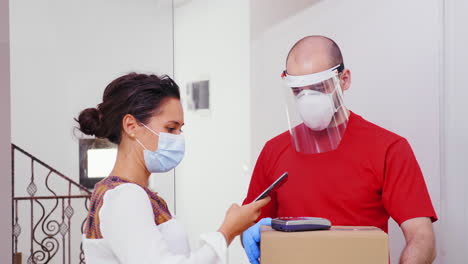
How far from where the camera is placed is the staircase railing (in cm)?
396

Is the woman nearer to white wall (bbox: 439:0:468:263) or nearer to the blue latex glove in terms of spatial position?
the blue latex glove

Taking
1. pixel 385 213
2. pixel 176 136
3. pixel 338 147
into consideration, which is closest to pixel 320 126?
pixel 338 147

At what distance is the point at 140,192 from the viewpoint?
1.19 m

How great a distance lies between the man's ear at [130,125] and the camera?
4.42 feet

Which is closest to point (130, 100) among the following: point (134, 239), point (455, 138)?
point (134, 239)

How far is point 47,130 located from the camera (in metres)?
3.92

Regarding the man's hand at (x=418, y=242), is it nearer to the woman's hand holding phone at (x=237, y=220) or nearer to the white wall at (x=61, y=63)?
the woman's hand holding phone at (x=237, y=220)

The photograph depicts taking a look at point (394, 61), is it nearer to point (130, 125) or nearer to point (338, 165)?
point (338, 165)

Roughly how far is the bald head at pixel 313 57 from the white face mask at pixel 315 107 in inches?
2.6

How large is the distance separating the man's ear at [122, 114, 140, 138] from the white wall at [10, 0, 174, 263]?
2.47 meters

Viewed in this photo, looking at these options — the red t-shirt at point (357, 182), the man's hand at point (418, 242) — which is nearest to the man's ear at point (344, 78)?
the red t-shirt at point (357, 182)

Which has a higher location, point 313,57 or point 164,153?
point 313,57

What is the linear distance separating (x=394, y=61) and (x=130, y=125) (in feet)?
4.13

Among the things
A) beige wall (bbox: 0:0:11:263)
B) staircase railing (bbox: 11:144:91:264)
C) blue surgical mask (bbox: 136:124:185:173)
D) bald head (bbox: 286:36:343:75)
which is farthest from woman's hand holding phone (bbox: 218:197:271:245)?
staircase railing (bbox: 11:144:91:264)
